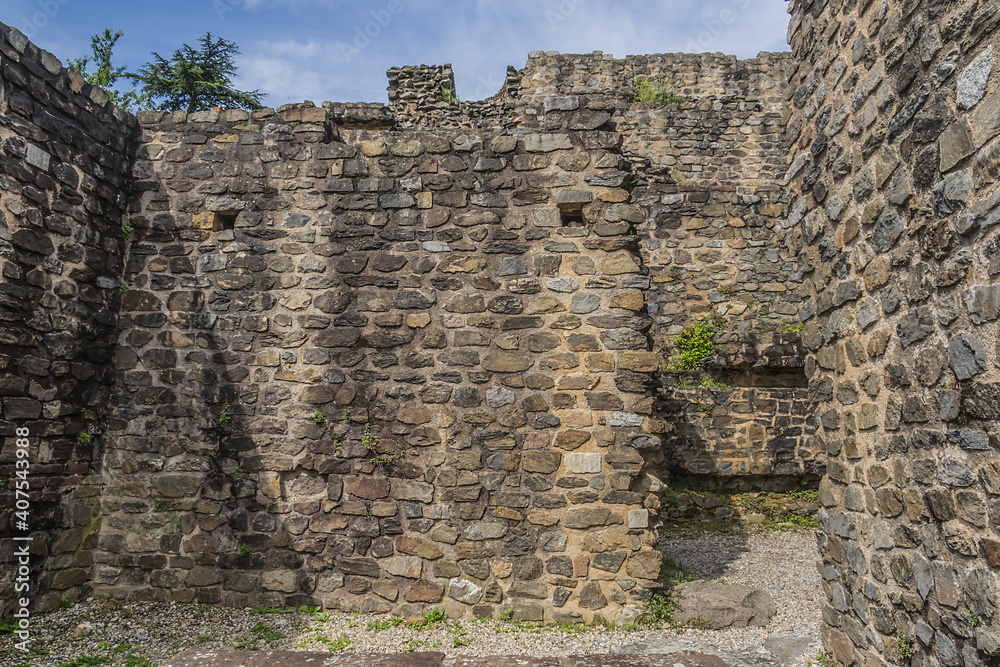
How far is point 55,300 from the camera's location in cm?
495

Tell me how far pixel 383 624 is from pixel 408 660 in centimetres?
98

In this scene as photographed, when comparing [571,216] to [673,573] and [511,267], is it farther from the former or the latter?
[673,573]

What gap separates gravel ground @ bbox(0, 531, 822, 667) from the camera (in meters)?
4.32

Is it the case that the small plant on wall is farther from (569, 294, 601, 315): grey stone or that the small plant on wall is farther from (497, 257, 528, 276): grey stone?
(497, 257, 528, 276): grey stone

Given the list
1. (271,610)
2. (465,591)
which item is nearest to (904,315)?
(465,591)

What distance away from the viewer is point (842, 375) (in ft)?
11.1

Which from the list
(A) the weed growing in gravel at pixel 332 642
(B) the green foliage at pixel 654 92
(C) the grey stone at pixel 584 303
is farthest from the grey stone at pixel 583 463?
(B) the green foliage at pixel 654 92

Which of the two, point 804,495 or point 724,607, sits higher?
point 804,495

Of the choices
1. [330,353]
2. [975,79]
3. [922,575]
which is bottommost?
[922,575]

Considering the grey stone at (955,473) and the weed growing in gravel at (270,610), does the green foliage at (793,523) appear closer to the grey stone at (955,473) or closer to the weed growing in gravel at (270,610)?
the grey stone at (955,473)

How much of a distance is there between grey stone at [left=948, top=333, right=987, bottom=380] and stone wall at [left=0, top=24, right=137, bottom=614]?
6039mm

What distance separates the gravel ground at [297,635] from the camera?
4.32m

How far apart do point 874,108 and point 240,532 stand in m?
5.58

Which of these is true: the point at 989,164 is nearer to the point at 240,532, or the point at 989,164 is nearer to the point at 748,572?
the point at 748,572
